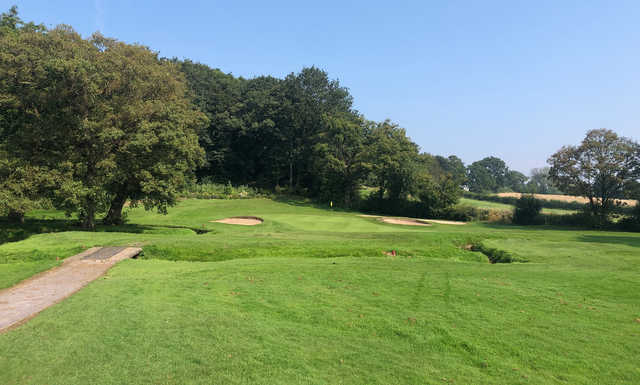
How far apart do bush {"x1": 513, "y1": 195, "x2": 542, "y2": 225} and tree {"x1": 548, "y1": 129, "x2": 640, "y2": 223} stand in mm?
3749

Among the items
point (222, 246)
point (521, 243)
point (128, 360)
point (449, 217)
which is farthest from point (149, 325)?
point (449, 217)

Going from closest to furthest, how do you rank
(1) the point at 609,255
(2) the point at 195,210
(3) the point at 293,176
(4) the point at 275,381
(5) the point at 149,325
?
(4) the point at 275,381
(5) the point at 149,325
(1) the point at 609,255
(2) the point at 195,210
(3) the point at 293,176

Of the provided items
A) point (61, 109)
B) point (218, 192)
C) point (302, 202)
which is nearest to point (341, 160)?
point (302, 202)

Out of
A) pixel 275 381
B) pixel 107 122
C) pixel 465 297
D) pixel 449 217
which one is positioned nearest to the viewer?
pixel 275 381

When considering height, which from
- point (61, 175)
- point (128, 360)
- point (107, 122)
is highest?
point (107, 122)

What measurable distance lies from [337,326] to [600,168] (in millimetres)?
41640

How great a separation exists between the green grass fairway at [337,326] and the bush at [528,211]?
Answer: 29097mm

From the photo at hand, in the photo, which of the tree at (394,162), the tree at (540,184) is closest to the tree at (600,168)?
the tree at (394,162)

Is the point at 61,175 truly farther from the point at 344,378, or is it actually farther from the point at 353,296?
the point at 344,378

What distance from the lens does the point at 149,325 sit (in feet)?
21.8

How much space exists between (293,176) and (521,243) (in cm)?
5370

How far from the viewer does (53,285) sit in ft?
32.3

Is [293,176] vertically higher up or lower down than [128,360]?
higher up

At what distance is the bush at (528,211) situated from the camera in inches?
1538
